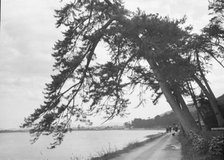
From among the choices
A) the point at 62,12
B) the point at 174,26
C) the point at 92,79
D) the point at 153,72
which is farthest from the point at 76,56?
the point at 174,26

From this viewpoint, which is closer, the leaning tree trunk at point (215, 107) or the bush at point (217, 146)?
the bush at point (217, 146)

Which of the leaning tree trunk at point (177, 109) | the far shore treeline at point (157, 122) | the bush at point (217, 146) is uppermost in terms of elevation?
the far shore treeline at point (157, 122)

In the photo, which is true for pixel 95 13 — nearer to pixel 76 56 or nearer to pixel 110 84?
pixel 76 56

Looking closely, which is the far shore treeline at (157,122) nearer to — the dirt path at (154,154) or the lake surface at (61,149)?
the lake surface at (61,149)

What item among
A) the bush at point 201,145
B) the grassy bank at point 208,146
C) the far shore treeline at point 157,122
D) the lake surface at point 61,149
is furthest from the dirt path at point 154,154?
the far shore treeline at point 157,122

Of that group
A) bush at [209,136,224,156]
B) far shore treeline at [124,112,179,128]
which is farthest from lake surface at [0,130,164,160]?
far shore treeline at [124,112,179,128]

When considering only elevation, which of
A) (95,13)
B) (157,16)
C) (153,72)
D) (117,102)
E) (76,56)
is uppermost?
(95,13)

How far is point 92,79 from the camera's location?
47.9 feet

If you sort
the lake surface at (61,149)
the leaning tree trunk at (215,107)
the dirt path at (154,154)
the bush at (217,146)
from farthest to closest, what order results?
the lake surface at (61,149) < the leaning tree trunk at (215,107) < the dirt path at (154,154) < the bush at (217,146)

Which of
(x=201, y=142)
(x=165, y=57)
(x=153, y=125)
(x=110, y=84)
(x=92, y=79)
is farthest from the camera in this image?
(x=153, y=125)

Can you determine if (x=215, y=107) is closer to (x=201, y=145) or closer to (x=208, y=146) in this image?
(x=201, y=145)

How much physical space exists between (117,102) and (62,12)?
5.88 m

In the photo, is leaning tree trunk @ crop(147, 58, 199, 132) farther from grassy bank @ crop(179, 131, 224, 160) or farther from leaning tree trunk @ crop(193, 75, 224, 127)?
leaning tree trunk @ crop(193, 75, 224, 127)

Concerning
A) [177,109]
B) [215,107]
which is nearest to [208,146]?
[177,109]
